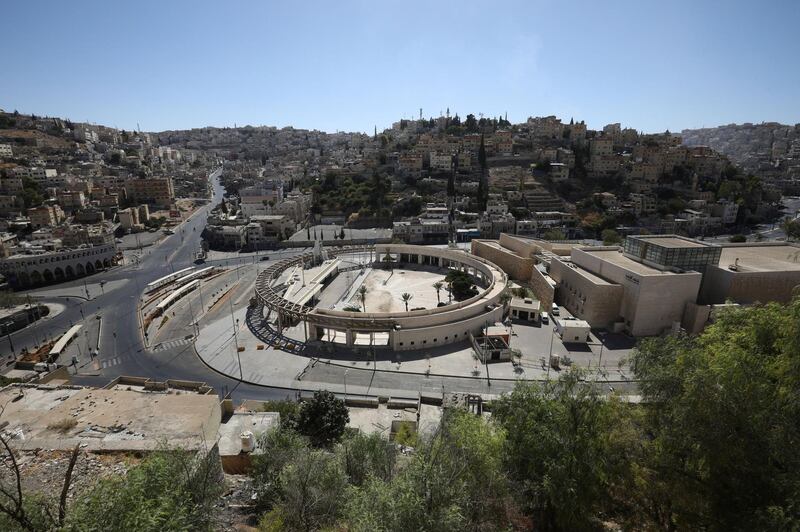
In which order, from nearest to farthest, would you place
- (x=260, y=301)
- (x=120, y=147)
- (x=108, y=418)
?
(x=108, y=418), (x=260, y=301), (x=120, y=147)

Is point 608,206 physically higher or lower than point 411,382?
higher

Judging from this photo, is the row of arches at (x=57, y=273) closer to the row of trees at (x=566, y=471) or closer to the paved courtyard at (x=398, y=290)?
the paved courtyard at (x=398, y=290)

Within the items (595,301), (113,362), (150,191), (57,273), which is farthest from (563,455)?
(150,191)

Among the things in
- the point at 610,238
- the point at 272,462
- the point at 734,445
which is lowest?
the point at 272,462

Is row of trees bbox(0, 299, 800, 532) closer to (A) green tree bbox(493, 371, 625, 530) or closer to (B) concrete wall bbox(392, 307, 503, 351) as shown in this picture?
(A) green tree bbox(493, 371, 625, 530)

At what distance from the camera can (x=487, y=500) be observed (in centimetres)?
1188

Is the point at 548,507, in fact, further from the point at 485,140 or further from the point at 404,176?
the point at 485,140

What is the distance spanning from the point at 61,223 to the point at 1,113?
10114cm

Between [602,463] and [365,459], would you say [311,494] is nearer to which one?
[365,459]

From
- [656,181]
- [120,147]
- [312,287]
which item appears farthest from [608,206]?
[120,147]

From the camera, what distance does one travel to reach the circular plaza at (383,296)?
117 feet

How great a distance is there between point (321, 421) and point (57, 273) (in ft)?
208

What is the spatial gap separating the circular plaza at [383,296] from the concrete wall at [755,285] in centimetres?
2078

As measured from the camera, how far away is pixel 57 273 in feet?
194
